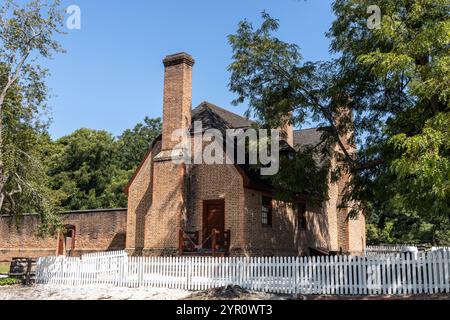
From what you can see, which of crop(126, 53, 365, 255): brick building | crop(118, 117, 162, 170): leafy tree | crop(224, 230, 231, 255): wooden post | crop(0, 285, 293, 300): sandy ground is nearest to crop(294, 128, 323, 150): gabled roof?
crop(126, 53, 365, 255): brick building

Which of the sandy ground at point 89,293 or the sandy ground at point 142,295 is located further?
the sandy ground at point 89,293

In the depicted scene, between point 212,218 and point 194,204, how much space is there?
39.9 inches

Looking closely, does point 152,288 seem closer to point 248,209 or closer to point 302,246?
point 248,209

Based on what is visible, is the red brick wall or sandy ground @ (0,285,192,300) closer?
sandy ground @ (0,285,192,300)

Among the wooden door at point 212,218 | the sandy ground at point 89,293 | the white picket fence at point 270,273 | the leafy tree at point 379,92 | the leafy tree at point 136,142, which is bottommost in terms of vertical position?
the sandy ground at point 89,293

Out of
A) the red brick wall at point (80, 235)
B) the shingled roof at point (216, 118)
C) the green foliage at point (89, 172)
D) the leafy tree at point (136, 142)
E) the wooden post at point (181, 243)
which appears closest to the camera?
the wooden post at point (181, 243)

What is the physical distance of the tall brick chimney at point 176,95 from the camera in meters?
20.9

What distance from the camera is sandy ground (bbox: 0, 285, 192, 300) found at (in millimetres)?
14148

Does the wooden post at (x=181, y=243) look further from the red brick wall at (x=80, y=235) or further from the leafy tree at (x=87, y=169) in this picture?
the leafy tree at (x=87, y=169)

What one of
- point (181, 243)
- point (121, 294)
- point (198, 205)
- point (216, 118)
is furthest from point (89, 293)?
point (216, 118)

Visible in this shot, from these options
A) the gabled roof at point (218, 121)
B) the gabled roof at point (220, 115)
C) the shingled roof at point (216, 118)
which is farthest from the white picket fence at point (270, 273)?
the gabled roof at point (220, 115)

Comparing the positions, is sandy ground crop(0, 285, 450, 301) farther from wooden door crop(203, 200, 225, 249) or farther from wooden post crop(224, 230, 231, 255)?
wooden door crop(203, 200, 225, 249)

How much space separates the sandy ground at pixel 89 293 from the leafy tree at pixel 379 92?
711 cm

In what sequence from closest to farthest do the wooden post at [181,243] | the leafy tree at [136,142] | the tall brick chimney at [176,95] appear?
1. the wooden post at [181,243]
2. the tall brick chimney at [176,95]
3. the leafy tree at [136,142]
